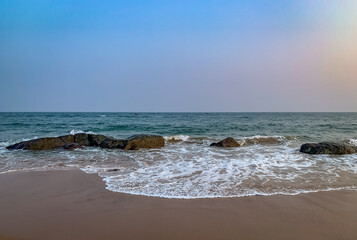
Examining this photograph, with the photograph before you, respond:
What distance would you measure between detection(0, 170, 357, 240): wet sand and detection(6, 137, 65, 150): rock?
7.61 m

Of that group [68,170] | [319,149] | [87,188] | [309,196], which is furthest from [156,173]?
[319,149]

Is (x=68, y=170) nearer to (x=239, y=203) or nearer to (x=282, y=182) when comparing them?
(x=239, y=203)

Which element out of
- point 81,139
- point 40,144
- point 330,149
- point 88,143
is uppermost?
point 330,149

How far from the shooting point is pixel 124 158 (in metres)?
Result: 10.5

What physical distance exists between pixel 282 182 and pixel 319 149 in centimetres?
639

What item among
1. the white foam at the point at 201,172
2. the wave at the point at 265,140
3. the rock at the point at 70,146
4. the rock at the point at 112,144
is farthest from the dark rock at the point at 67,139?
the wave at the point at 265,140

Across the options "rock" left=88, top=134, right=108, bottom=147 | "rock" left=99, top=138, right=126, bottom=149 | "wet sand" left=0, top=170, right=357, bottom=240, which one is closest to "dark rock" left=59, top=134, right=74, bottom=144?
"rock" left=88, top=134, right=108, bottom=147

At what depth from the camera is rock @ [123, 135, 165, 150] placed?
13.1 metres

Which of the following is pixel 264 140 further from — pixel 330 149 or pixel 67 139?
pixel 67 139

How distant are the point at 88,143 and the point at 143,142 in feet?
11.8

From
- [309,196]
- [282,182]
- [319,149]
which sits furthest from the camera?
[319,149]

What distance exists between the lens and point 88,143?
47.4ft

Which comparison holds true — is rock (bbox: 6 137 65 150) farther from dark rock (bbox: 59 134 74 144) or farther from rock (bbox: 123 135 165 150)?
rock (bbox: 123 135 165 150)

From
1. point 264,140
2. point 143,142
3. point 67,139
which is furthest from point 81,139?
point 264,140
